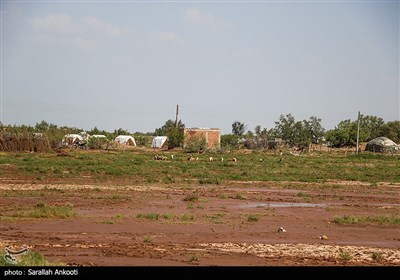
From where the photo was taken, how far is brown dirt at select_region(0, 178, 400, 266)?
15.3 meters

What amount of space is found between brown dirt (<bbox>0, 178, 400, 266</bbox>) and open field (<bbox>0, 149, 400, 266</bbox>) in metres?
0.03

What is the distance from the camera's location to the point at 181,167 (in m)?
48.5

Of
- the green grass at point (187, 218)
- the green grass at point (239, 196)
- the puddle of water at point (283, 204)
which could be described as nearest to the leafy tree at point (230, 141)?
the green grass at point (239, 196)

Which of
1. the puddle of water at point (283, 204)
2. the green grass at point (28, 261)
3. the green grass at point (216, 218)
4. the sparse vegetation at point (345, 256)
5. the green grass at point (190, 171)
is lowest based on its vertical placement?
the sparse vegetation at point (345, 256)

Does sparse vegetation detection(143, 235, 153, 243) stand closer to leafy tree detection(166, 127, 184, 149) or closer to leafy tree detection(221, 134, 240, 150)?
leafy tree detection(166, 127, 184, 149)

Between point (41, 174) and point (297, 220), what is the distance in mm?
20965

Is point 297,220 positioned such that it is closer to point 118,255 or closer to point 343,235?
point 343,235

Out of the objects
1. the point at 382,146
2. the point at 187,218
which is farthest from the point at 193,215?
the point at 382,146

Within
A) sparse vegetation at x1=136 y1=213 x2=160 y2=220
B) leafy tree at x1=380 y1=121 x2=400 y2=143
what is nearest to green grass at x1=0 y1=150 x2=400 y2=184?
sparse vegetation at x1=136 y1=213 x2=160 y2=220

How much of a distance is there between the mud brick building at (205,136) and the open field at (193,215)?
97.3 feet

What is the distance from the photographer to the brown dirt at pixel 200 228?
15328mm

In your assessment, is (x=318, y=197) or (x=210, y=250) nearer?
(x=210, y=250)

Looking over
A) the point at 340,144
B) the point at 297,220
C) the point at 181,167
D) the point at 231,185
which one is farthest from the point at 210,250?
the point at 340,144

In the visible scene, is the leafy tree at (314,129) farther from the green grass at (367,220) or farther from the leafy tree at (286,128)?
the green grass at (367,220)
